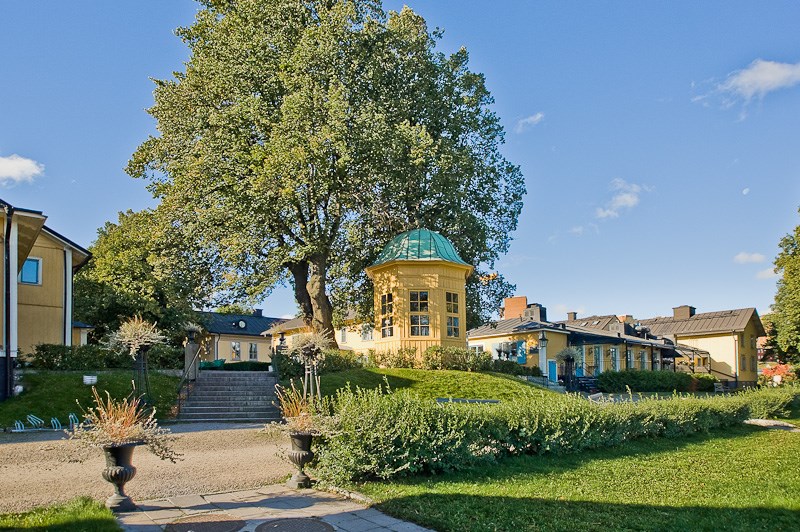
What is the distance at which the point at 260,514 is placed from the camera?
6922 mm

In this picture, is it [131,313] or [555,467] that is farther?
[131,313]

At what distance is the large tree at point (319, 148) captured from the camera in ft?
68.6

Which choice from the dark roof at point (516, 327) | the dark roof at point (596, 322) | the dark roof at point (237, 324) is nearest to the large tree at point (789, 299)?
the dark roof at point (596, 322)

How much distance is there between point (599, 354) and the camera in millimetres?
38188

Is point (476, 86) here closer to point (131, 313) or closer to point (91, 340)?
point (131, 313)

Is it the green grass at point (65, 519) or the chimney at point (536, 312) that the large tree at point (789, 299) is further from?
the green grass at point (65, 519)

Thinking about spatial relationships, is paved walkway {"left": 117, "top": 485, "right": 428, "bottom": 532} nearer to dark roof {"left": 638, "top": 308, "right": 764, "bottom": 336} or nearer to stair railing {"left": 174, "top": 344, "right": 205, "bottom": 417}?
stair railing {"left": 174, "top": 344, "right": 205, "bottom": 417}

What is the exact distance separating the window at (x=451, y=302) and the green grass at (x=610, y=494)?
1072 centimetres

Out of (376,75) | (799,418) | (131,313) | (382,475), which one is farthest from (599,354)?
(382,475)

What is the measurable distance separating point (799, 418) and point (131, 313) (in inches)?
975

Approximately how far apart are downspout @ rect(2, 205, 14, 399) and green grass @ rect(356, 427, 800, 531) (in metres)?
11.5

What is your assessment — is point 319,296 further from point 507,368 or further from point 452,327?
point 507,368

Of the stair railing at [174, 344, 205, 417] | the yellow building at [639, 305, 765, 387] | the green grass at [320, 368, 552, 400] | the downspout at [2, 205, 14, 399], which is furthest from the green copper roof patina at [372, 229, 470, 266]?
the yellow building at [639, 305, 765, 387]

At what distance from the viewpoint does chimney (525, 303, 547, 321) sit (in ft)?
122
